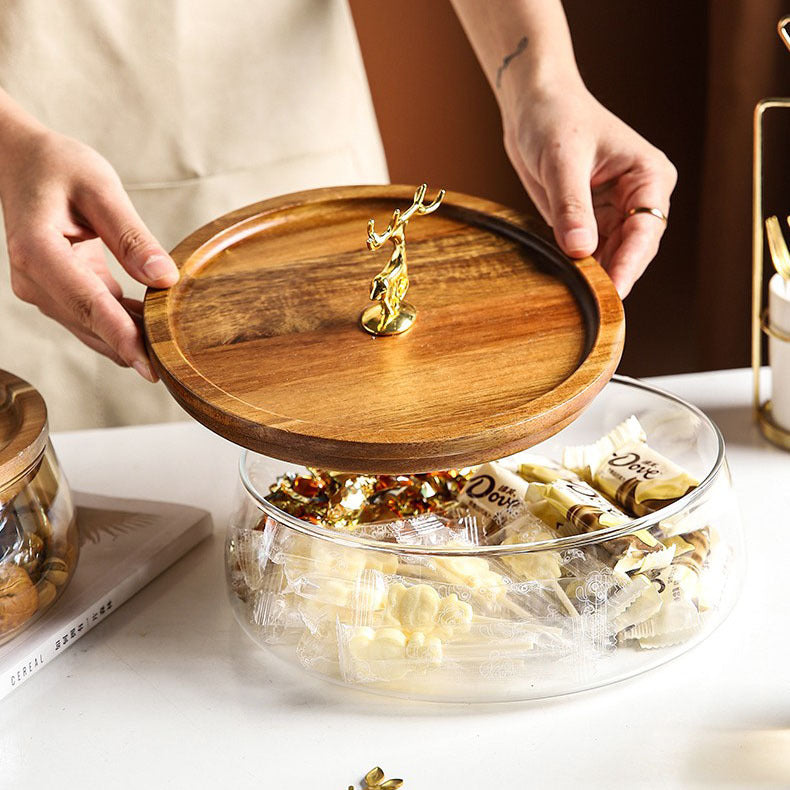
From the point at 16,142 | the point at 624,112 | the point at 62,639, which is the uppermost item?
the point at 16,142

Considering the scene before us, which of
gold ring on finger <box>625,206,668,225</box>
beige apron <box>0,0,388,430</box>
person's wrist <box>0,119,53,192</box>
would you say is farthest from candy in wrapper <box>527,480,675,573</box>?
beige apron <box>0,0,388,430</box>

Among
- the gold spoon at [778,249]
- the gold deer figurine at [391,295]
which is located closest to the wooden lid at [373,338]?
the gold deer figurine at [391,295]

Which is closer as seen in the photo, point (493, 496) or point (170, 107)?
point (493, 496)

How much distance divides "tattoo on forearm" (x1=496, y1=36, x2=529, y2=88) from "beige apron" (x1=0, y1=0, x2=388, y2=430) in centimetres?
32

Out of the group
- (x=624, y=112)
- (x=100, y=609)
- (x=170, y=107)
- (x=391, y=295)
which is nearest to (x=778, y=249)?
(x=391, y=295)

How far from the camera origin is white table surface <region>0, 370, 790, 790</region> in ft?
2.05

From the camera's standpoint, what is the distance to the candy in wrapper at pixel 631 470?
2.36ft

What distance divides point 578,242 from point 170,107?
69cm

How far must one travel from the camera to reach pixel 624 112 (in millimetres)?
1848

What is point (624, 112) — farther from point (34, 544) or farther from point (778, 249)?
point (34, 544)

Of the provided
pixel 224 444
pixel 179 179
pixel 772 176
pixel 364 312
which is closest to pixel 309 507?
pixel 364 312

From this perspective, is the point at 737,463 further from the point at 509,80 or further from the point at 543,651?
the point at 509,80

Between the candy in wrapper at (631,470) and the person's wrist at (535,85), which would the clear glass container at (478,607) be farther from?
the person's wrist at (535,85)

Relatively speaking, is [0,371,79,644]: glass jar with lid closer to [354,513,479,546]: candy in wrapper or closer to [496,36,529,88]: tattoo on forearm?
[354,513,479,546]: candy in wrapper
